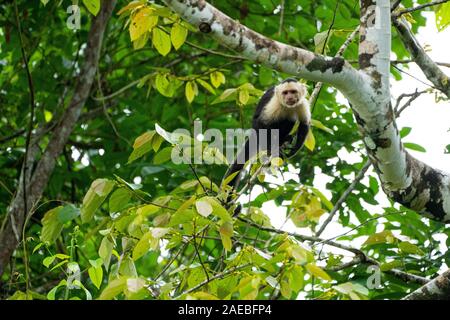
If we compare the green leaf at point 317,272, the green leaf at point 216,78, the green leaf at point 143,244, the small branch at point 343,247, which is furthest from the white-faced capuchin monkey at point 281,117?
the green leaf at point 317,272

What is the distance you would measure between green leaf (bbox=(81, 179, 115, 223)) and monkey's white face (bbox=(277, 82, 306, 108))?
8.09 feet

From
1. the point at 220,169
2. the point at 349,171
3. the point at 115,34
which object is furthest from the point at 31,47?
the point at 349,171

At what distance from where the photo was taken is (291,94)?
16.9ft

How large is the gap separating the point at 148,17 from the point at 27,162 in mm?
2160

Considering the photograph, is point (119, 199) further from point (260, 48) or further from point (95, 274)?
point (260, 48)

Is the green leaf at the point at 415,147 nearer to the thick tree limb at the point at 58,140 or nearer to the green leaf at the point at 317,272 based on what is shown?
the thick tree limb at the point at 58,140

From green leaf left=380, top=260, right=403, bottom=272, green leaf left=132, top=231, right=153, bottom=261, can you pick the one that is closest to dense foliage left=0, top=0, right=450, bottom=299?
green leaf left=380, top=260, right=403, bottom=272

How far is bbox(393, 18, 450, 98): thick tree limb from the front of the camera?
3367 mm

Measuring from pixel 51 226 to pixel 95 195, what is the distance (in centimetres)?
30

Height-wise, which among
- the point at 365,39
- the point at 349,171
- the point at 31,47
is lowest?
the point at 349,171

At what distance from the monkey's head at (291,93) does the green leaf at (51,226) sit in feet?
7.87

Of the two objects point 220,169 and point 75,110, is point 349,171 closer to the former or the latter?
point 220,169

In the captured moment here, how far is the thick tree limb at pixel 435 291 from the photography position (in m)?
2.89

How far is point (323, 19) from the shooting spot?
17.9ft
